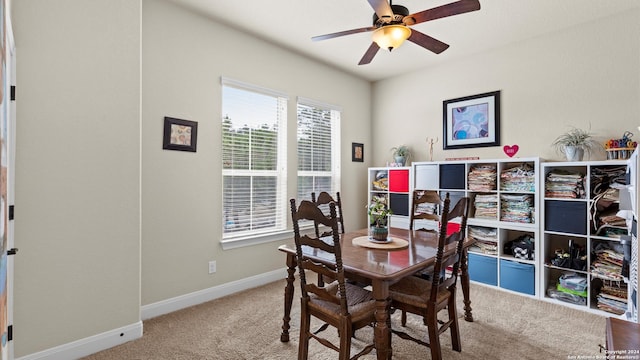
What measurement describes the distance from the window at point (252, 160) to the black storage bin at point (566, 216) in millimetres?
2868

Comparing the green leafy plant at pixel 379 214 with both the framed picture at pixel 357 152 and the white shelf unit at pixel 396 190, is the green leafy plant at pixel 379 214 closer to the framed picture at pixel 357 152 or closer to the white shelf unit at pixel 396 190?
the white shelf unit at pixel 396 190

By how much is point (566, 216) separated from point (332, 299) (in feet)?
8.81

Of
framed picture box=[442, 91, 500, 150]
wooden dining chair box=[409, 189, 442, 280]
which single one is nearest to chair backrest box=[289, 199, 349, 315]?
wooden dining chair box=[409, 189, 442, 280]

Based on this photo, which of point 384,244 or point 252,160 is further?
point 252,160

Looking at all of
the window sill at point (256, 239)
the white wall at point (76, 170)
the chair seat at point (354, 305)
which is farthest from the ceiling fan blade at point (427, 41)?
the window sill at point (256, 239)

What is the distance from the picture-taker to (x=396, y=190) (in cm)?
438

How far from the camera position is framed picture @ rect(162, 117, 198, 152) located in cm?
286

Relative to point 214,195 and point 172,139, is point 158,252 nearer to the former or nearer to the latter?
point 214,195

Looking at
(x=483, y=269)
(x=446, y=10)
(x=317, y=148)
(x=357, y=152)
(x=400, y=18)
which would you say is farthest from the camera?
(x=357, y=152)

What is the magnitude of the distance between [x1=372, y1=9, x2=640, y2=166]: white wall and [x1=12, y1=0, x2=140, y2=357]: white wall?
3.63 m

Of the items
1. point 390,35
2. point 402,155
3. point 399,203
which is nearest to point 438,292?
point 390,35

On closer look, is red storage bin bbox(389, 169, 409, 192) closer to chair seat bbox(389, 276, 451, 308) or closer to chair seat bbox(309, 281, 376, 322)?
chair seat bbox(389, 276, 451, 308)

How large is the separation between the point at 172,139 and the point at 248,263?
1565mm

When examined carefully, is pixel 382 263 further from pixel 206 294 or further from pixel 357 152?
pixel 357 152
